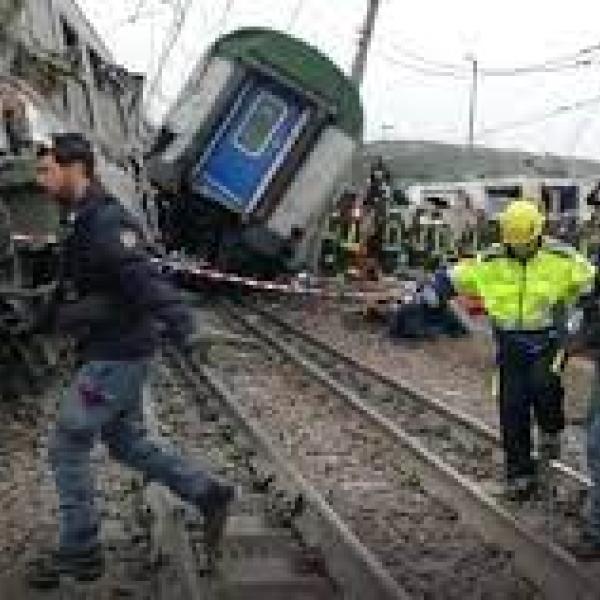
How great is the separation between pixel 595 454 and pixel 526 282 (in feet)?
3.83

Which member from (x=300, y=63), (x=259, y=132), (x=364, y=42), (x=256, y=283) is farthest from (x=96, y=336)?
(x=364, y=42)

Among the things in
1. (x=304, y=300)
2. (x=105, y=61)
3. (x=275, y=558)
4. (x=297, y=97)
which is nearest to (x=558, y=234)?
(x=304, y=300)

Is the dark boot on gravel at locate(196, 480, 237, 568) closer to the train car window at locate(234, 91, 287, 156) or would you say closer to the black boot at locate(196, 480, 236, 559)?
the black boot at locate(196, 480, 236, 559)

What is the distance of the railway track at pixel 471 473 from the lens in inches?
305

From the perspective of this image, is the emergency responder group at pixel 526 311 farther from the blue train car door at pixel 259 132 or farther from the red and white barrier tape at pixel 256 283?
the blue train car door at pixel 259 132

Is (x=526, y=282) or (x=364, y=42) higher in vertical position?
(x=364, y=42)

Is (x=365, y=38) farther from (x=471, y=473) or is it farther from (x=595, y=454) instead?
(x=595, y=454)

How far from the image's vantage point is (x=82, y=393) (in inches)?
273

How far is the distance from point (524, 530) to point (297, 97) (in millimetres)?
14162

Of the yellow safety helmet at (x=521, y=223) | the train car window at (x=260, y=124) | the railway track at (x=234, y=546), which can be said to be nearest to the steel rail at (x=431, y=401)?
the yellow safety helmet at (x=521, y=223)

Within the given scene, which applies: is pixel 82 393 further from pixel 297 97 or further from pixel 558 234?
pixel 558 234

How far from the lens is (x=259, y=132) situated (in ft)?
71.3

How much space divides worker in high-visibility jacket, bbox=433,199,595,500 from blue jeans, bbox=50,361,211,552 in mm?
2335

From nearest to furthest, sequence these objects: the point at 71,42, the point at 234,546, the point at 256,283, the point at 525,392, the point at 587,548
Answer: the point at 234,546 < the point at 587,548 < the point at 525,392 < the point at 71,42 < the point at 256,283
